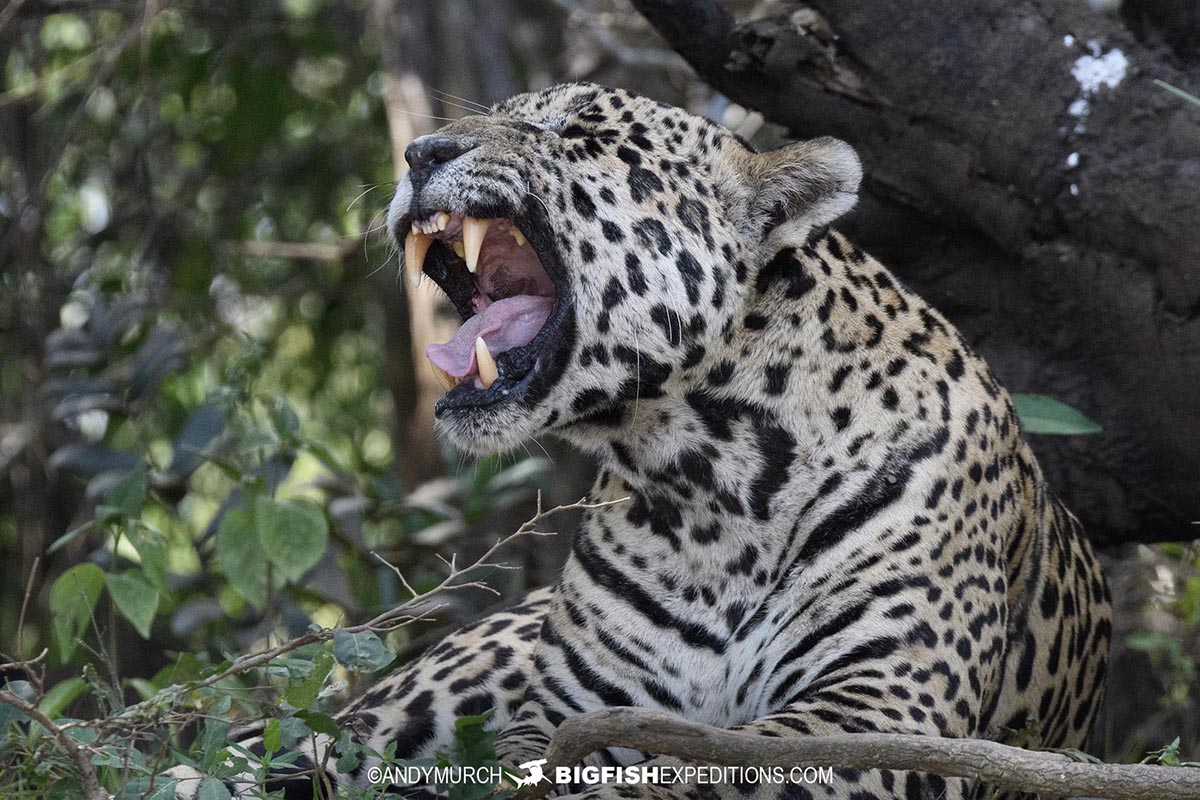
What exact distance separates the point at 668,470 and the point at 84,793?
181 centimetres

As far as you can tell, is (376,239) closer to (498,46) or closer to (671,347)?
(498,46)

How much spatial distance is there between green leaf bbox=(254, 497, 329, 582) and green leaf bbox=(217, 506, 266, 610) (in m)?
0.14

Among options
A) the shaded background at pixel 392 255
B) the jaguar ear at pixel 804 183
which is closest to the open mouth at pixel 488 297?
the jaguar ear at pixel 804 183

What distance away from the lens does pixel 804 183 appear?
429 cm

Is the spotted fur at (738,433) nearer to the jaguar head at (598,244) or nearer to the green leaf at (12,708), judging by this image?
the jaguar head at (598,244)

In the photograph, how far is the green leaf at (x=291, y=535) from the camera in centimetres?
527

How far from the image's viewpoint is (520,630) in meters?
5.22

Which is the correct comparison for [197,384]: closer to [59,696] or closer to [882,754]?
[59,696]

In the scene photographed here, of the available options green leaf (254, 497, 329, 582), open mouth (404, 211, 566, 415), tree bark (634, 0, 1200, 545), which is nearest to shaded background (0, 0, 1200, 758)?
tree bark (634, 0, 1200, 545)

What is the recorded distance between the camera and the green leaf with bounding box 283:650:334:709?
3553mm

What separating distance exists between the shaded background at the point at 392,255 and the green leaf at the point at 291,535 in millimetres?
247

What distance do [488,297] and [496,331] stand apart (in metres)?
0.29

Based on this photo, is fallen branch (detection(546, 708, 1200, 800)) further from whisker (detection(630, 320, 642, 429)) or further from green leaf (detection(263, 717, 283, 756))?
whisker (detection(630, 320, 642, 429))

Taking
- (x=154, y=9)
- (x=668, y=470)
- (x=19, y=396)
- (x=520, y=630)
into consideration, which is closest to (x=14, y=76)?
(x=19, y=396)
